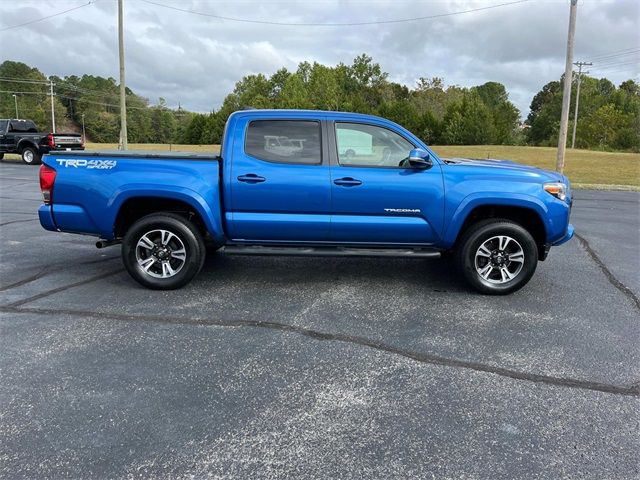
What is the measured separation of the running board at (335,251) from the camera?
5363mm

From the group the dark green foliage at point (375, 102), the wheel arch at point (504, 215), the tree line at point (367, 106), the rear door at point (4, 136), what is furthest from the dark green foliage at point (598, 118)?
the wheel arch at point (504, 215)

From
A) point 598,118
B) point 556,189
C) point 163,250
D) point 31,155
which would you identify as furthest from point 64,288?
point 598,118

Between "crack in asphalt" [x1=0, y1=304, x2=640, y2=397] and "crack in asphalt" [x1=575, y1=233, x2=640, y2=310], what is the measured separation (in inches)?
83.1

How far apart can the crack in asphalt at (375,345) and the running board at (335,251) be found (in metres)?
1.08

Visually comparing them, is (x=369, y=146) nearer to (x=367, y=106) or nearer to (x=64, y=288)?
(x=64, y=288)

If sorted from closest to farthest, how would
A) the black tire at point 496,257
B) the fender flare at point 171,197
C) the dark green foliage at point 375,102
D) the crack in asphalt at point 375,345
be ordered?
the crack in asphalt at point 375,345 < the fender flare at point 171,197 < the black tire at point 496,257 < the dark green foliage at point 375,102

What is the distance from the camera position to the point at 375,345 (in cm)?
407

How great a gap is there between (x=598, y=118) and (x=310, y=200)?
88.5m

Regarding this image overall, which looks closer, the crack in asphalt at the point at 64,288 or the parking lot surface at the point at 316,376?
the parking lot surface at the point at 316,376

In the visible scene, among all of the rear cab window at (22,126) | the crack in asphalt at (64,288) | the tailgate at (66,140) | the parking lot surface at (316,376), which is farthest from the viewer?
the rear cab window at (22,126)

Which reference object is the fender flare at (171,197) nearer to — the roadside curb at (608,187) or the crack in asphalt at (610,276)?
the crack in asphalt at (610,276)

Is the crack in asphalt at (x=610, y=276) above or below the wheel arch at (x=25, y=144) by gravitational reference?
below

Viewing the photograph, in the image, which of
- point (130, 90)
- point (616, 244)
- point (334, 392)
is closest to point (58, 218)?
point (334, 392)

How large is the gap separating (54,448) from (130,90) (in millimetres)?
146329
